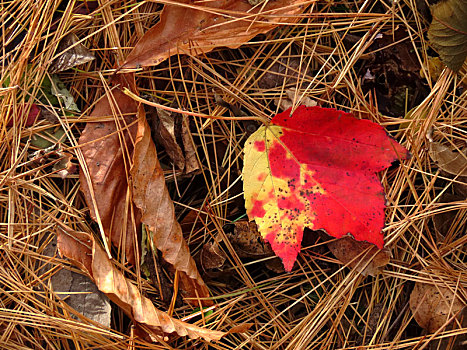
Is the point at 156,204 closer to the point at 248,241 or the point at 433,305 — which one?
the point at 248,241

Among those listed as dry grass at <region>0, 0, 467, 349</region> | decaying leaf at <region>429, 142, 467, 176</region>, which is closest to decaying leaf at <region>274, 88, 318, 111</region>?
dry grass at <region>0, 0, 467, 349</region>

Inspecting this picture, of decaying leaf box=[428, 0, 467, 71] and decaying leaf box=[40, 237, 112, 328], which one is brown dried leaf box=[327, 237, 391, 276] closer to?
decaying leaf box=[428, 0, 467, 71]

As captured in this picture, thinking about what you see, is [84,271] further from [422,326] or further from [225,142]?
[422,326]

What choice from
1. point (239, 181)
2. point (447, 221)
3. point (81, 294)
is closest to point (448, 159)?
point (447, 221)

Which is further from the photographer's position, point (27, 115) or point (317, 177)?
point (27, 115)

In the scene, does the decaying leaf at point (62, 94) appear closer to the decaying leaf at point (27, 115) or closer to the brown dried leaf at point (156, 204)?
the decaying leaf at point (27, 115)

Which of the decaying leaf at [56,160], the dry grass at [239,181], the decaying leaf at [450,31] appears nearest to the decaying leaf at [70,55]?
the dry grass at [239,181]

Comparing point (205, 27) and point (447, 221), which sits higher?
point (205, 27)
